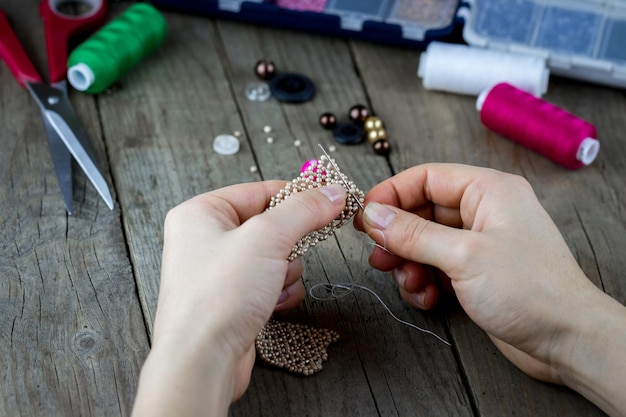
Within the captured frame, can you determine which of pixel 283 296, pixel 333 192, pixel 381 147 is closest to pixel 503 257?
pixel 333 192

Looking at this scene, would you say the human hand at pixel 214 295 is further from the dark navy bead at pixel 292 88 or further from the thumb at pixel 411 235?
the dark navy bead at pixel 292 88

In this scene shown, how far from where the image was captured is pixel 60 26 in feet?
6.06

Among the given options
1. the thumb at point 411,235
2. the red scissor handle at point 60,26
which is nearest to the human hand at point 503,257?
the thumb at point 411,235

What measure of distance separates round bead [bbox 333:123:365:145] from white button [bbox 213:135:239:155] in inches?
8.4

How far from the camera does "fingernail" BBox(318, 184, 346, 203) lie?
4.04 ft

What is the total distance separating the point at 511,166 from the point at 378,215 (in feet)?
1.85

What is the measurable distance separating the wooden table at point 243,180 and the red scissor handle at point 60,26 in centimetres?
6

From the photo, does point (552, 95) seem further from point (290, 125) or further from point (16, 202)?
point (16, 202)

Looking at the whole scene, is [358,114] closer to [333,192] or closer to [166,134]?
[166,134]

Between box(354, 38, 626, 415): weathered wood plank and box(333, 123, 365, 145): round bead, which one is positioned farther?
box(333, 123, 365, 145): round bead

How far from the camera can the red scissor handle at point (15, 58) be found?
176 cm

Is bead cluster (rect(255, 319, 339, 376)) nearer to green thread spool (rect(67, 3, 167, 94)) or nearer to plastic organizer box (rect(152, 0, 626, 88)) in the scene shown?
green thread spool (rect(67, 3, 167, 94))

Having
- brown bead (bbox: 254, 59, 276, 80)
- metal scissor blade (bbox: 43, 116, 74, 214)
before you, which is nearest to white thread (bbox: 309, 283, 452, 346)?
metal scissor blade (bbox: 43, 116, 74, 214)

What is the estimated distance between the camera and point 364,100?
1848 mm
